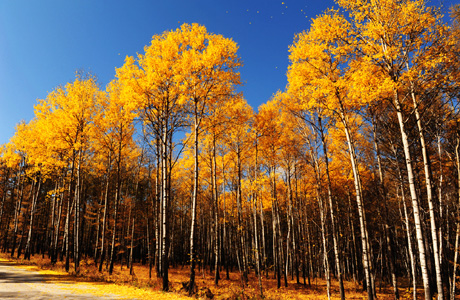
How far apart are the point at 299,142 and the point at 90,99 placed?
489 inches

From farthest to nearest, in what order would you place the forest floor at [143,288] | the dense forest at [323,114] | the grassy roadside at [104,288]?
the forest floor at [143,288]
the grassy roadside at [104,288]
the dense forest at [323,114]

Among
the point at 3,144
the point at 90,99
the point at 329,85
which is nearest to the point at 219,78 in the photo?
the point at 329,85

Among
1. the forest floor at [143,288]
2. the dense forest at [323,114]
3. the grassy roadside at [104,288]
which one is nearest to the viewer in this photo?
the dense forest at [323,114]

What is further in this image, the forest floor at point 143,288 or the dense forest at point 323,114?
the forest floor at point 143,288

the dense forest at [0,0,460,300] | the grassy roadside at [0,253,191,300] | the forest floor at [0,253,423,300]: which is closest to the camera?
the dense forest at [0,0,460,300]

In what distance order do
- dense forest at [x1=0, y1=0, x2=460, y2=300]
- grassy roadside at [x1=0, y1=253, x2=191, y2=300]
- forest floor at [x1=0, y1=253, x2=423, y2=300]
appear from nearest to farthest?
dense forest at [x1=0, y1=0, x2=460, y2=300] < grassy roadside at [x1=0, y1=253, x2=191, y2=300] < forest floor at [x1=0, y1=253, x2=423, y2=300]

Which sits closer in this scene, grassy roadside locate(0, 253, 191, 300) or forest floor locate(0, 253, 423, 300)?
grassy roadside locate(0, 253, 191, 300)

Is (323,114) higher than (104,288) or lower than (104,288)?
higher

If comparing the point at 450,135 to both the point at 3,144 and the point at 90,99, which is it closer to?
the point at 90,99

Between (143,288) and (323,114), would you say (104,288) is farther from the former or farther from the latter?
(323,114)

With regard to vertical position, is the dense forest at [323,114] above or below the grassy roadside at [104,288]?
above

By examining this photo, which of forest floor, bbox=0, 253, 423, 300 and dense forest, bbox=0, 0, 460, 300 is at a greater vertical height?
dense forest, bbox=0, 0, 460, 300

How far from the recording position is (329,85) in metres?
7.86

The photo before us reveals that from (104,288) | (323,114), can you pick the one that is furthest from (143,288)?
(323,114)
